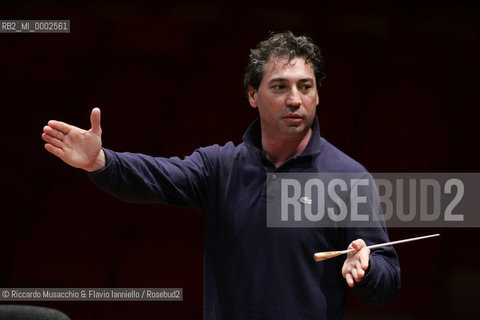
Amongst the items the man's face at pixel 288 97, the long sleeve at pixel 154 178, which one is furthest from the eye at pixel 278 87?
the long sleeve at pixel 154 178

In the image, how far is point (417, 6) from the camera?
2748 mm

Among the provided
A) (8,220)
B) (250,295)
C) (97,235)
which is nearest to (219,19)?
(97,235)

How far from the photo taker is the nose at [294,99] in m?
1.81

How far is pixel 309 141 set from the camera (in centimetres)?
184

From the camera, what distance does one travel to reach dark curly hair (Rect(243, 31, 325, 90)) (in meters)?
1.87

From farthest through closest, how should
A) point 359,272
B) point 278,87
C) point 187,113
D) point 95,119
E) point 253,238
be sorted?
point 187,113 → point 278,87 → point 253,238 → point 95,119 → point 359,272

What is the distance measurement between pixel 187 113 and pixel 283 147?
99 cm

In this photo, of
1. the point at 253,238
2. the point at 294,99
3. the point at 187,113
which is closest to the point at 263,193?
the point at 253,238

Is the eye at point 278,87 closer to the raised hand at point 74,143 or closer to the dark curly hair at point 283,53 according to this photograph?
the dark curly hair at point 283,53

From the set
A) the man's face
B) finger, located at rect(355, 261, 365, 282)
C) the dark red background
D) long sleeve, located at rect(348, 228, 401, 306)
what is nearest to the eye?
the man's face

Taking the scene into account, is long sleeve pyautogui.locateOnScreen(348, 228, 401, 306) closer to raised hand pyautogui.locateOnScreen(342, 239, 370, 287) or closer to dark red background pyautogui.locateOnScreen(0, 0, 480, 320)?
raised hand pyautogui.locateOnScreen(342, 239, 370, 287)

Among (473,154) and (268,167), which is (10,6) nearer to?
(268,167)

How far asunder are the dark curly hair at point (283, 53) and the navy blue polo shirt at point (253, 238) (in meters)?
0.19

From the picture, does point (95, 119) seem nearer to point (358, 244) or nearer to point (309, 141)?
point (309, 141)
